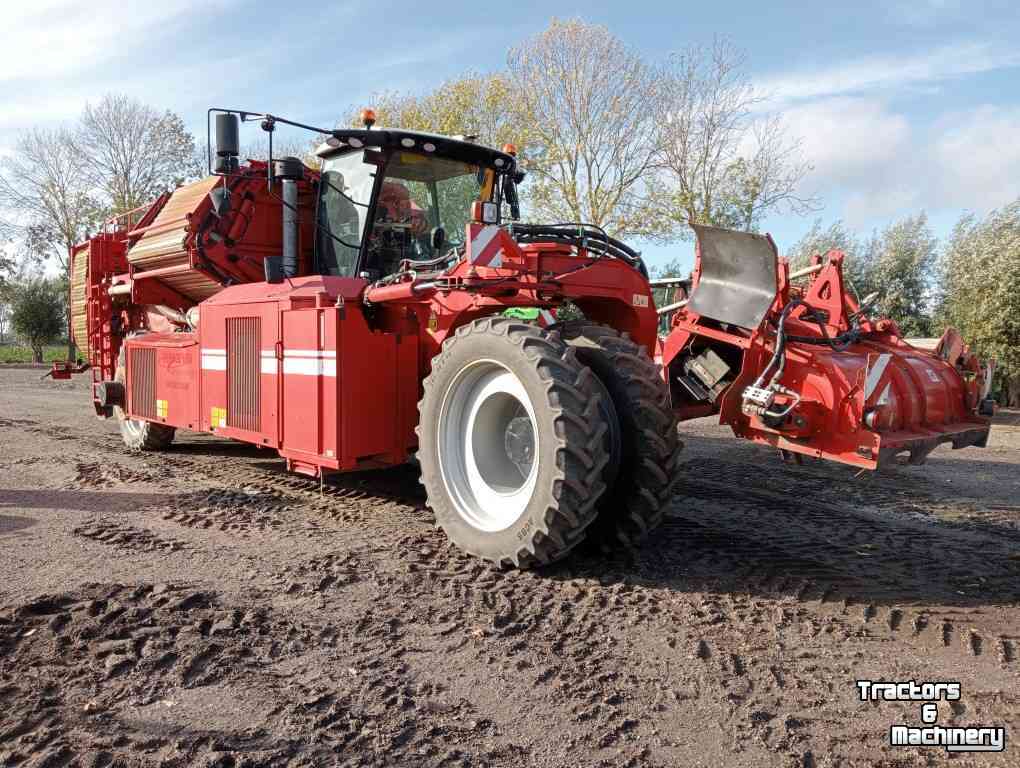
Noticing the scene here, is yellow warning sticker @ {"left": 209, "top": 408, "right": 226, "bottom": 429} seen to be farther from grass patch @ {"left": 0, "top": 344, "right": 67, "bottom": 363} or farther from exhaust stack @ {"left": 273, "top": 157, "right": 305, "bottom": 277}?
grass patch @ {"left": 0, "top": 344, "right": 67, "bottom": 363}

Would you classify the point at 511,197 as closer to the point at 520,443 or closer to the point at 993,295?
the point at 520,443

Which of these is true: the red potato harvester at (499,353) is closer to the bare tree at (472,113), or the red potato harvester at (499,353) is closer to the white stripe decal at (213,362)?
the white stripe decal at (213,362)

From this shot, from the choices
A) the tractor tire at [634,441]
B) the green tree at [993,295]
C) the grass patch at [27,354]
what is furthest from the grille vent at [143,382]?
the grass patch at [27,354]

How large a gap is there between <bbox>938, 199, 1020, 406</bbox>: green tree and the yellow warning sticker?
1364cm

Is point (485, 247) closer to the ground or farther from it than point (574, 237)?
closer to the ground

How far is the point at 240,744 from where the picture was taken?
8.37ft

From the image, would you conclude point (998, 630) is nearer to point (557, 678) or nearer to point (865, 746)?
point (865, 746)

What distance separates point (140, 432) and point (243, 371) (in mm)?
3283

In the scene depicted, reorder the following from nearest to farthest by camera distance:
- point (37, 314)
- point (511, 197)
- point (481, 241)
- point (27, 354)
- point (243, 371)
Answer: point (481, 241), point (243, 371), point (511, 197), point (37, 314), point (27, 354)


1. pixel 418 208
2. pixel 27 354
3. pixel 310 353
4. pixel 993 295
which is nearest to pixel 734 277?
pixel 418 208

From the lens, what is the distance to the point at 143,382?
27.3 ft

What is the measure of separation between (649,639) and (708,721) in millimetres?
678

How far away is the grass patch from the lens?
34250 mm


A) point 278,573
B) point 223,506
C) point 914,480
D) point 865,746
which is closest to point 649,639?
point 865,746
